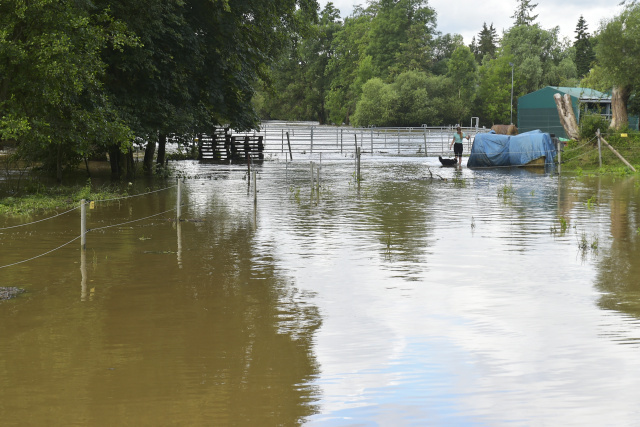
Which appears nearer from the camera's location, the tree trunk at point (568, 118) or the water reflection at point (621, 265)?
the water reflection at point (621, 265)

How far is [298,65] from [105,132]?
12028 cm

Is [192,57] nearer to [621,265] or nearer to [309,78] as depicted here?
[621,265]

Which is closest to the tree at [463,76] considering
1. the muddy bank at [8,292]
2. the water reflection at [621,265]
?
the water reflection at [621,265]

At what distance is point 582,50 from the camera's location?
Result: 133250 millimetres

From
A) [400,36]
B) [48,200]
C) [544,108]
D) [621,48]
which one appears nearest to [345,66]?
[400,36]

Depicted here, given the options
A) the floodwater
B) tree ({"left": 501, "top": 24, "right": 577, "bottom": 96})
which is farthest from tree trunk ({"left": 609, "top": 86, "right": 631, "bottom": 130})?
tree ({"left": 501, "top": 24, "right": 577, "bottom": 96})

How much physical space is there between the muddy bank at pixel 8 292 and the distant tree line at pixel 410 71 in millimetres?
85329

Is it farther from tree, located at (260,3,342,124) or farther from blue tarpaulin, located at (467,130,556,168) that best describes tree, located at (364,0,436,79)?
blue tarpaulin, located at (467,130,556,168)

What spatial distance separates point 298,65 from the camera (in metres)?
142

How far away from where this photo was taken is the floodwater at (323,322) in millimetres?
6742

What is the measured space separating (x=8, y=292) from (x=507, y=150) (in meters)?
32.1

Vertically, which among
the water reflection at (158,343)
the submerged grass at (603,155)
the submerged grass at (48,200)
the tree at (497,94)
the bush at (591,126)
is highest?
the tree at (497,94)

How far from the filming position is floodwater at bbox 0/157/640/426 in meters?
6.74

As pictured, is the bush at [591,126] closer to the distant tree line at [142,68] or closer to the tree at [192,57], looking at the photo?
the distant tree line at [142,68]
